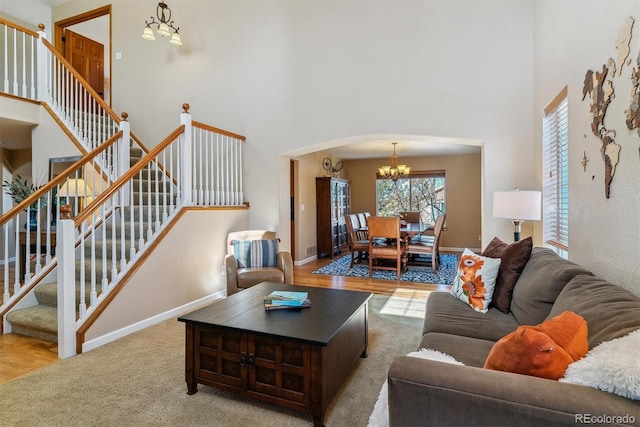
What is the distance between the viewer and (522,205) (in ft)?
9.62

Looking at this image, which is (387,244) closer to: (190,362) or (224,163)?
(224,163)

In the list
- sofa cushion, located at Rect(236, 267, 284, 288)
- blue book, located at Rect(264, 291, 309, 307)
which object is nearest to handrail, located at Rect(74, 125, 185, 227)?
sofa cushion, located at Rect(236, 267, 284, 288)

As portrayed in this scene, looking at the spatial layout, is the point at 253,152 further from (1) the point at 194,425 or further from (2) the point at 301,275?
(1) the point at 194,425

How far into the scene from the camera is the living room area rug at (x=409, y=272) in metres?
4.84

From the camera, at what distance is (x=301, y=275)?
5.25m

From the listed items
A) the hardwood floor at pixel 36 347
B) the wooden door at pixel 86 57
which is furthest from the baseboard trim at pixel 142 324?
the wooden door at pixel 86 57

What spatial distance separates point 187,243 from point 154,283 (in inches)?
22.6

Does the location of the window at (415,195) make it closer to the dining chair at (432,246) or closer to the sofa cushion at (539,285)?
the dining chair at (432,246)

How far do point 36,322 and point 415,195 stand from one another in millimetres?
7551

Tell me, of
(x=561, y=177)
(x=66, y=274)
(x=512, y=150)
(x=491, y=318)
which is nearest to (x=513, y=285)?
(x=491, y=318)

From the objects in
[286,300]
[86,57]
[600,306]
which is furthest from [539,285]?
[86,57]

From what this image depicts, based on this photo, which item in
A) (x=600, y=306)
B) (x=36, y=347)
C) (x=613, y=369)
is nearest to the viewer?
(x=613, y=369)

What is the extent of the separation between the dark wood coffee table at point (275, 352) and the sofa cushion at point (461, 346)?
504 mm

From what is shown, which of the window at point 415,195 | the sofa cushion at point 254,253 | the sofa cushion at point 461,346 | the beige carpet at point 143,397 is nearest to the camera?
the sofa cushion at point 461,346
